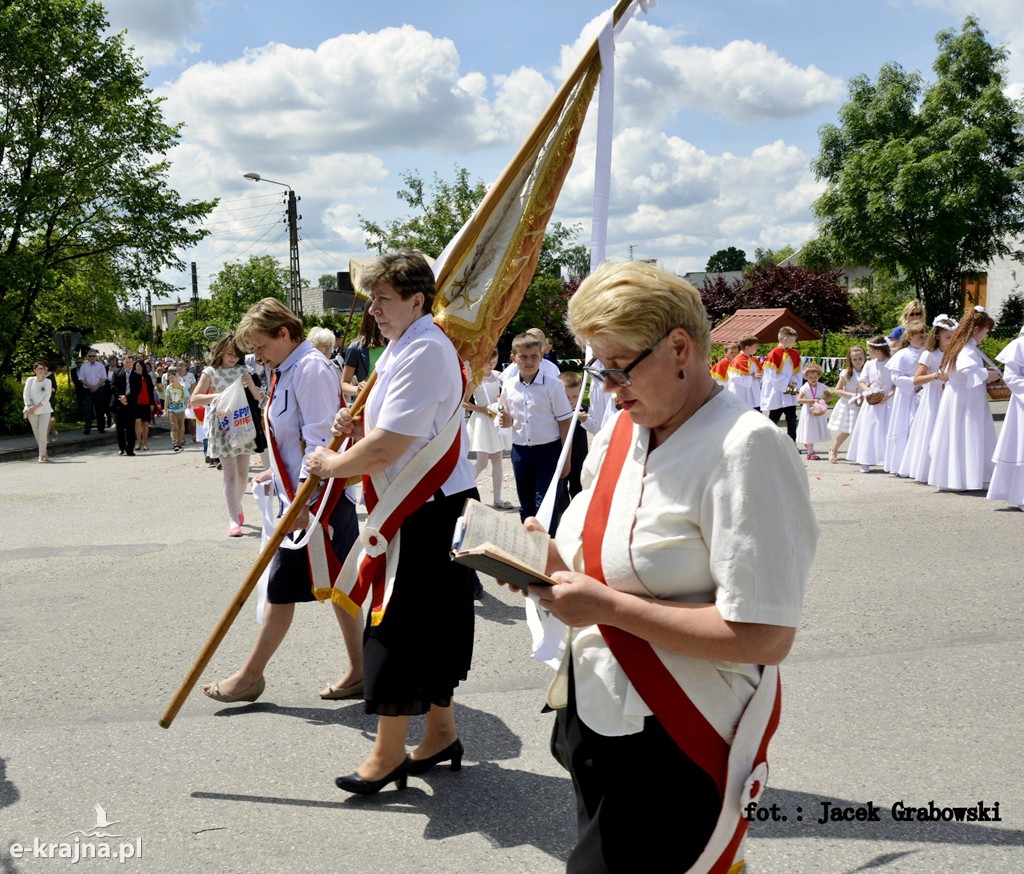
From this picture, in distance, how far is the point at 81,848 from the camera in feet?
10.7

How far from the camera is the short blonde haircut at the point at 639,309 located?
1.91 metres

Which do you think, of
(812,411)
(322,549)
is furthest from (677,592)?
(812,411)

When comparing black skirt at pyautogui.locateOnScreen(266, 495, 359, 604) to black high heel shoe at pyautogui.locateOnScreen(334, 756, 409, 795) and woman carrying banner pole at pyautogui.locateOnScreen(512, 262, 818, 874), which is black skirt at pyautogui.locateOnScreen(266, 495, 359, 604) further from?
woman carrying banner pole at pyautogui.locateOnScreen(512, 262, 818, 874)

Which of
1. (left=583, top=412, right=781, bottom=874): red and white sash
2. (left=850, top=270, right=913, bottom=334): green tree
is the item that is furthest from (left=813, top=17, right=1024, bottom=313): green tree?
(left=583, top=412, right=781, bottom=874): red and white sash

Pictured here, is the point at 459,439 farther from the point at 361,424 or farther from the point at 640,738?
the point at 640,738

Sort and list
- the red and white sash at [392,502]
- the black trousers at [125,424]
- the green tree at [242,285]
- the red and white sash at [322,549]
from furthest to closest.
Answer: the green tree at [242,285], the black trousers at [125,424], the red and white sash at [322,549], the red and white sash at [392,502]

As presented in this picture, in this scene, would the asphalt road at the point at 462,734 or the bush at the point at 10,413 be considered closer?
the asphalt road at the point at 462,734

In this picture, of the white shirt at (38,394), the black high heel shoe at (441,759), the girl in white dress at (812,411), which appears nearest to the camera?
the black high heel shoe at (441,759)

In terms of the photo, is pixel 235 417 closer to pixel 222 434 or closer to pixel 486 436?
pixel 222 434

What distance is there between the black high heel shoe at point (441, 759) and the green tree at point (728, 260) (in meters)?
136

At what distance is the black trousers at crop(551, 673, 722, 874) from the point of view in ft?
6.30

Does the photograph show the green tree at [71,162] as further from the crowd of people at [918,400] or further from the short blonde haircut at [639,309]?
the short blonde haircut at [639,309]

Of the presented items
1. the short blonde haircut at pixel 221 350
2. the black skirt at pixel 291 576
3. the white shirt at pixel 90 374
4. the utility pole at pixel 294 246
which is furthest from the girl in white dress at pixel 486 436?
the utility pole at pixel 294 246

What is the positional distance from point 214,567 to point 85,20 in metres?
23.2
